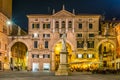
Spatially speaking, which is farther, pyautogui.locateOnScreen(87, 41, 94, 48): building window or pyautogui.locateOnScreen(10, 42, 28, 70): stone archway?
pyautogui.locateOnScreen(10, 42, 28, 70): stone archway

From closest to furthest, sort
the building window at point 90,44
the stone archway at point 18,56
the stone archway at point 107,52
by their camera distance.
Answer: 1. the building window at point 90,44
2. the stone archway at point 107,52
3. the stone archway at point 18,56

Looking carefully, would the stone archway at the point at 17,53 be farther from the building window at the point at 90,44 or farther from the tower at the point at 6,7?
the building window at the point at 90,44

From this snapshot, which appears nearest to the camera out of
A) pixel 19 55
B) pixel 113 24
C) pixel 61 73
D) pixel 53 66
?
pixel 61 73

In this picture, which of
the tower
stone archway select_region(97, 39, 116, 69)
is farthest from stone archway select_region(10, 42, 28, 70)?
stone archway select_region(97, 39, 116, 69)

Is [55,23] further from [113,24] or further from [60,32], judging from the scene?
[113,24]

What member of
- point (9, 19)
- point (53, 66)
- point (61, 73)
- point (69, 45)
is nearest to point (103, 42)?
point (69, 45)

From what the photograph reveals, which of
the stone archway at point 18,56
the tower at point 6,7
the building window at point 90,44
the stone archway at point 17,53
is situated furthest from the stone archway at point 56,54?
the tower at point 6,7

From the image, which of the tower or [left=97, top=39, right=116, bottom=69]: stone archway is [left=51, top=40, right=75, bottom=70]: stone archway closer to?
[left=97, top=39, right=116, bottom=69]: stone archway

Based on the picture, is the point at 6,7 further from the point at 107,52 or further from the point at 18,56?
the point at 107,52

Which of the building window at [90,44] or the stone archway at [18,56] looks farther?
the stone archway at [18,56]

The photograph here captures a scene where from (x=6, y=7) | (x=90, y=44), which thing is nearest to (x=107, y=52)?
(x=90, y=44)

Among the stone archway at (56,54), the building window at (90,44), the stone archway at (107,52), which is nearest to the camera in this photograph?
the stone archway at (56,54)

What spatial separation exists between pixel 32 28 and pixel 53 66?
38.5ft

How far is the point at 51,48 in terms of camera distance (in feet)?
284
